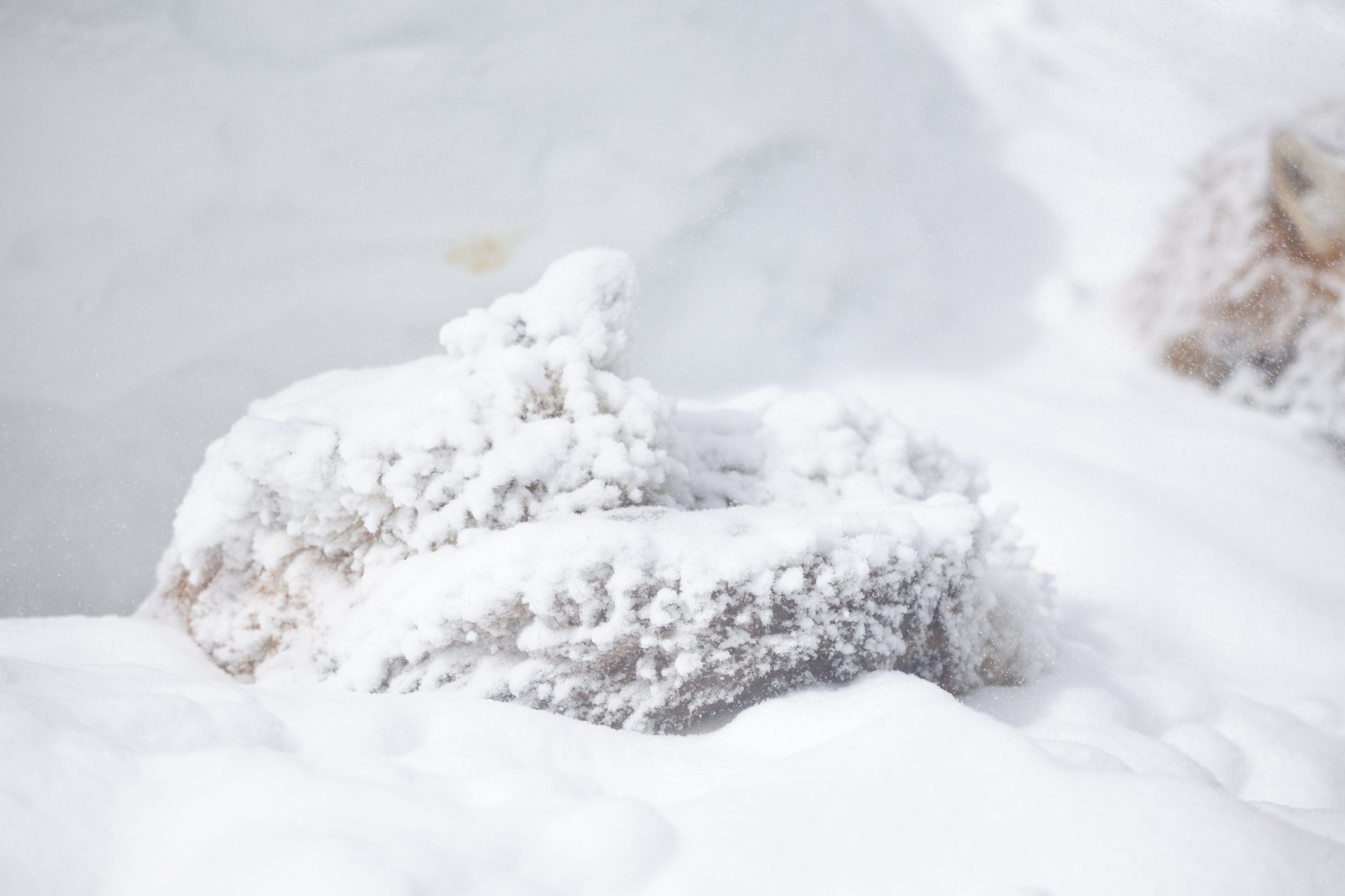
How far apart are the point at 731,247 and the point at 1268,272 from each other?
1.74 meters

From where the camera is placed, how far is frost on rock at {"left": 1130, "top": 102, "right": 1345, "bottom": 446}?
2254 millimetres

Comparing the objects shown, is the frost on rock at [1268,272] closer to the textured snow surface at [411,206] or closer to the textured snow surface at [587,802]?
the textured snow surface at [411,206]

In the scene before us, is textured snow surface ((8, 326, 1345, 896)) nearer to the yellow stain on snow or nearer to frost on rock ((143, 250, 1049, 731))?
frost on rock ((143, 250, 1049, 731))

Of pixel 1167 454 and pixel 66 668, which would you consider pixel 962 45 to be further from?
pixel 66 668

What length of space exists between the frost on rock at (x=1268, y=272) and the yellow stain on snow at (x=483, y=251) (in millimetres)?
2264

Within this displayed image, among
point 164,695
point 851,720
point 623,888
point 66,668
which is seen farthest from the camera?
point 851,720

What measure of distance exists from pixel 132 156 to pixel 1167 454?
3526mm

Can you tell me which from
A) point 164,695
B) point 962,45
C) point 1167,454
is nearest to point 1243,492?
point 1167,454

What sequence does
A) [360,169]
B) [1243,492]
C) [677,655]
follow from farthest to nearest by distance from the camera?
1. [360,169]
2. [1243,492]
3. [677,655]

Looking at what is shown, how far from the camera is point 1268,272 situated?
2332 mm

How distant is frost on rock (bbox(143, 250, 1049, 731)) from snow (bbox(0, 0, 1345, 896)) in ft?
0.42

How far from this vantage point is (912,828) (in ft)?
1.85

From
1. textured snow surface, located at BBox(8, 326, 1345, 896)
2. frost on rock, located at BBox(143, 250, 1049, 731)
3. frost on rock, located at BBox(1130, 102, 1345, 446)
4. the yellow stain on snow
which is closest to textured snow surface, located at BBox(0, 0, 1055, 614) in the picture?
the yellow stain on snow

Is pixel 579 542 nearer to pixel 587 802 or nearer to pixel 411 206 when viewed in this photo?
pixel 587 802
